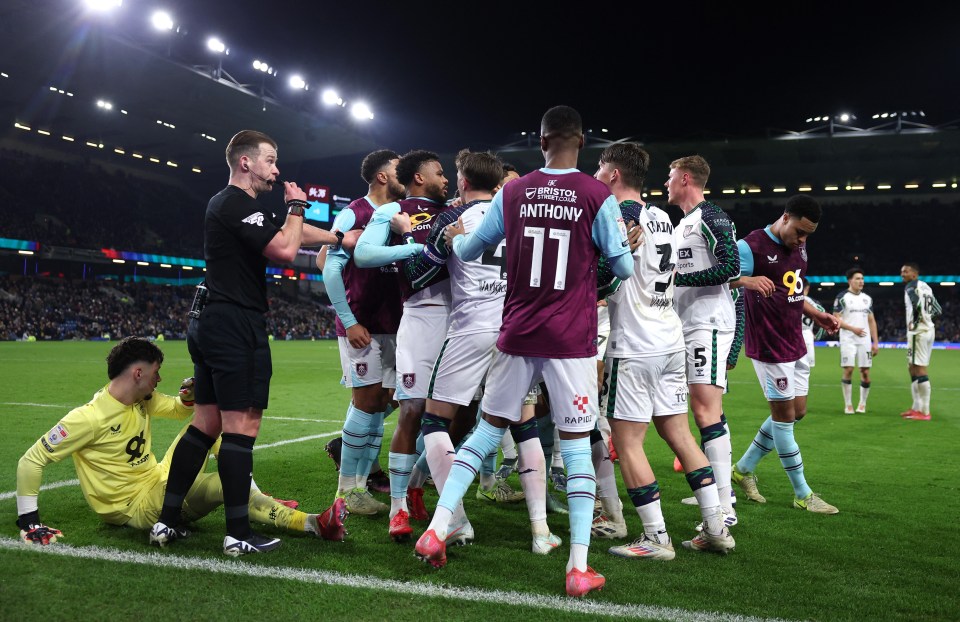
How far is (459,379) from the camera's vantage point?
13.4 feet

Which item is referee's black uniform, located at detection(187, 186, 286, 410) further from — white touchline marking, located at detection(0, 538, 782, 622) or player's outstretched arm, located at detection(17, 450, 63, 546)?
player's outstretched arm, located at detection(17, 450, 63, 546)

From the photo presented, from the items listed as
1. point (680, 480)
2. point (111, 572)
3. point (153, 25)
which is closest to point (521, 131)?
point (153, 25)

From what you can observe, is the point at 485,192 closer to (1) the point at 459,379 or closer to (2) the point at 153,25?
(1) the point at 459,379

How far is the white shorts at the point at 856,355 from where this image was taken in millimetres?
12422

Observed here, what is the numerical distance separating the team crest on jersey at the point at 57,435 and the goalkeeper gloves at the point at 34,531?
383 millimetres

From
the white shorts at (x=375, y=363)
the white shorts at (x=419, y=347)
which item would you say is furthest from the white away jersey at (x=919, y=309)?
the white shorts at (x=419, y=347)

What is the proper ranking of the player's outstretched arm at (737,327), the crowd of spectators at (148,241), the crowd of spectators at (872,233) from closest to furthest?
the player's outstretched arm at (737,327) < the crowd of spectators at (148,241) < the crowd of spectators at (872,233)

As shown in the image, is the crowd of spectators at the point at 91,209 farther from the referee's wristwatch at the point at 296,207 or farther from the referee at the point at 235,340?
the referee's wristwatch at the point at 296,207

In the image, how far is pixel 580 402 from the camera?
347 cm

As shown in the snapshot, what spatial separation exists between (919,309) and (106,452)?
12337 millimetres

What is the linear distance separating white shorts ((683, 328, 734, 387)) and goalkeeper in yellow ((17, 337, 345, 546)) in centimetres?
250

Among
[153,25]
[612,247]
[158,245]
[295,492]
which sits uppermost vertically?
[153,25]

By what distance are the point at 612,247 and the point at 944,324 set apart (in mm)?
54007

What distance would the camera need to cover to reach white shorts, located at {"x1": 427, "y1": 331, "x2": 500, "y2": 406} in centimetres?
407
